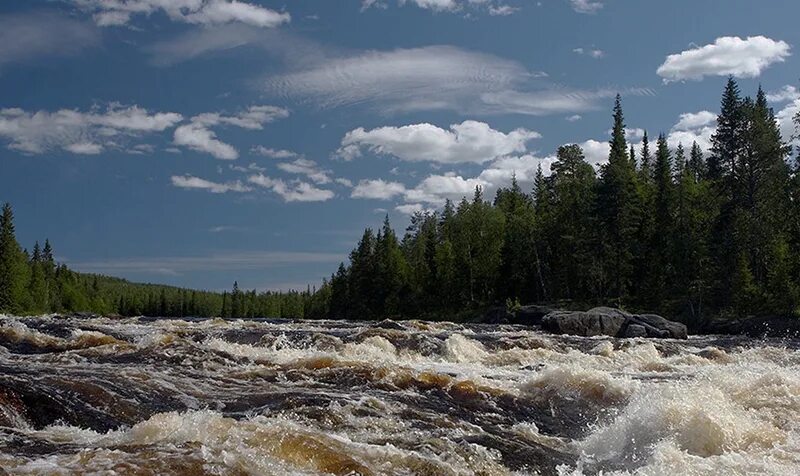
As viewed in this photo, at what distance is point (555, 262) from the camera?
78.3 meters

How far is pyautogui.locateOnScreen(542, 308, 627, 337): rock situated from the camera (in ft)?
139

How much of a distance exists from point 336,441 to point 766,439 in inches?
260

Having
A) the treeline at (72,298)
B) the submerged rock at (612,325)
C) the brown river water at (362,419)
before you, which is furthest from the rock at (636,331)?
the treeline at (72,298)

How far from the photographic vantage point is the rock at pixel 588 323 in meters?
42.4

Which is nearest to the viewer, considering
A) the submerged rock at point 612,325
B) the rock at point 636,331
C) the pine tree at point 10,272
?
the rock at point 636,331

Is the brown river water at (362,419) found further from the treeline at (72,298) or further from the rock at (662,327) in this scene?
the treeline at (72,298)

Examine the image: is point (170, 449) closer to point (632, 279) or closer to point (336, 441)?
point (336, 441)

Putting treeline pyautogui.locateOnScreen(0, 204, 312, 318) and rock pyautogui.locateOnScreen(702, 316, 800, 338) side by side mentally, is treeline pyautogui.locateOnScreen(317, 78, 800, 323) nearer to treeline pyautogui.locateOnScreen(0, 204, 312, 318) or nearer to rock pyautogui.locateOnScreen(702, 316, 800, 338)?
rock pyautogui.locateOnScreen(702, 316, 800, 338)

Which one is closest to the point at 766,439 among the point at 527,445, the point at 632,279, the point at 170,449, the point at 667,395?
the point at 667,395

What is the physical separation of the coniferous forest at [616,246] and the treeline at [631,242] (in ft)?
0.44

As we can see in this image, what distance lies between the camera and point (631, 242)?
6831 cm

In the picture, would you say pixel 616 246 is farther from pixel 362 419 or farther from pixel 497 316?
pixel 362 419

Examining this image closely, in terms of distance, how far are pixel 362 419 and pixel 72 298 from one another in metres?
142

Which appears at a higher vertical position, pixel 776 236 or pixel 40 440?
pixel 776 236
